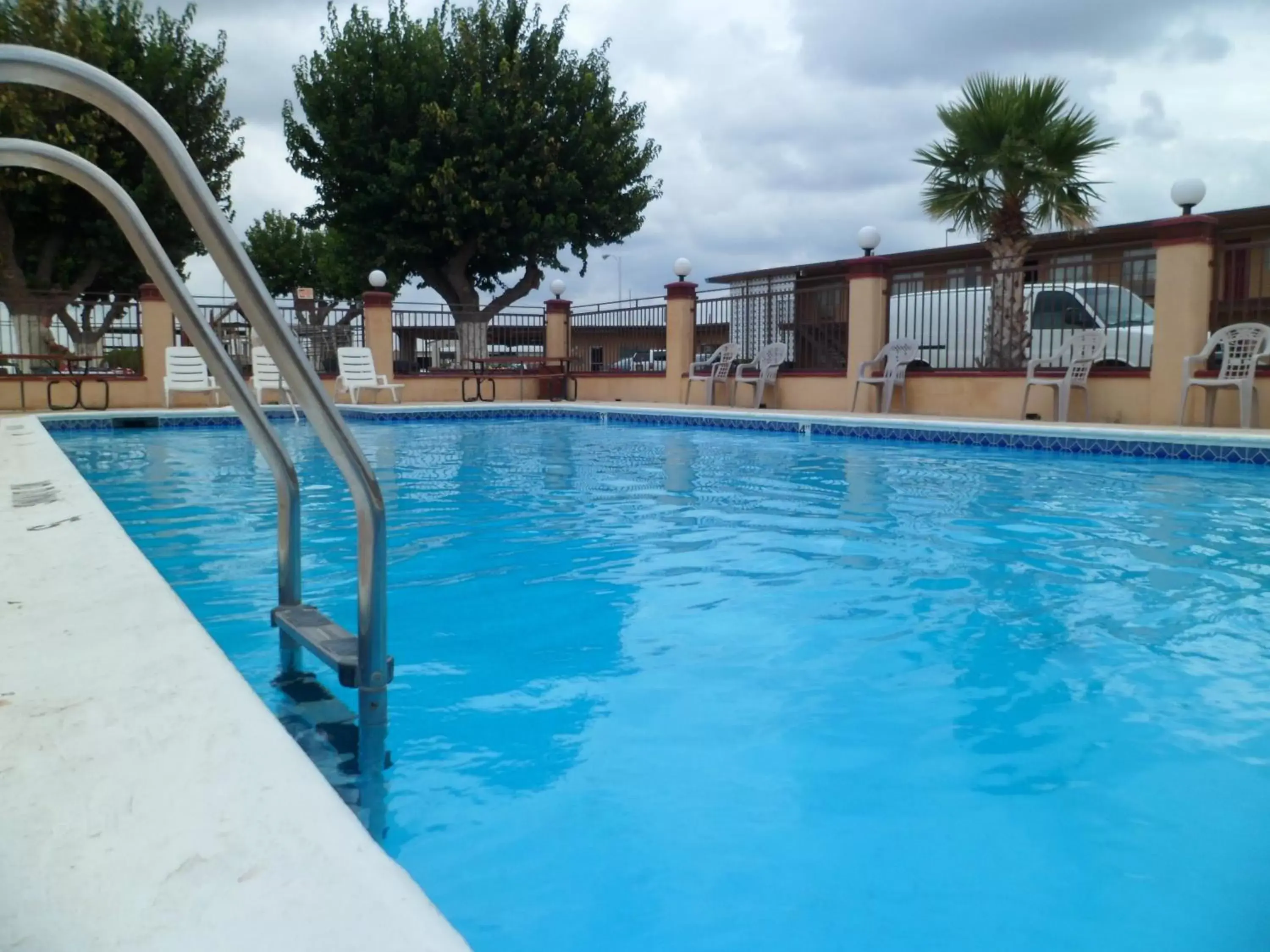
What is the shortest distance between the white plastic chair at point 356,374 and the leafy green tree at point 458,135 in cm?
448

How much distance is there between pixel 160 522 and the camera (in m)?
5.61

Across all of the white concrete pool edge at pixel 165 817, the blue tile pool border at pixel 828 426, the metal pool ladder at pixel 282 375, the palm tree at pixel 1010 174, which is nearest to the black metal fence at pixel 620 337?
A: the blue tile pool border at pixel 828 426

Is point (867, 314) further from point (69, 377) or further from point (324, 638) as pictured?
point (324, 638)

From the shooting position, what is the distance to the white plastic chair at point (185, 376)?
1377cm

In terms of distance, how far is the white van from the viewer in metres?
12.2

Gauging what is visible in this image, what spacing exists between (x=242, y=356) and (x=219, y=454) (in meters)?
8.72

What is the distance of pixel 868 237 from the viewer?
13.5 metres

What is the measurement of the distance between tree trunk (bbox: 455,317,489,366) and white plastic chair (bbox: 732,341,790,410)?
6.42m

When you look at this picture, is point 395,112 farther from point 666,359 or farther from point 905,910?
point 905,910

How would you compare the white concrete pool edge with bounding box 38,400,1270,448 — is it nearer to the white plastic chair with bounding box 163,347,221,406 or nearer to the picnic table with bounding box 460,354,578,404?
the white plastic chair with bounding box 163,347,221,406

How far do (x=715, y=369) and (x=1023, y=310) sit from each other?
489 centimetres

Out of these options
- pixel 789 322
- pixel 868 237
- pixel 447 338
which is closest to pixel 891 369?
pixel 868 237

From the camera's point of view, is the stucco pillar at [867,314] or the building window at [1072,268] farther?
the stucco pillar at [867,314]

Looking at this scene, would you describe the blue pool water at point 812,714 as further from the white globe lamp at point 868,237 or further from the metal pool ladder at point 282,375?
the white globe lamp at point 868,237
